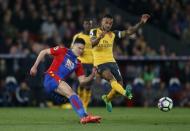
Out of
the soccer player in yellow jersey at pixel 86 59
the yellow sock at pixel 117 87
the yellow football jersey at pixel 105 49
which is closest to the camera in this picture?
the yellow sock at pixel 117 87

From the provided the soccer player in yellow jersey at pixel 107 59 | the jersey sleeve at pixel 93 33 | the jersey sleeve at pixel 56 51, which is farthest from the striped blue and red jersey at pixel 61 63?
the soccer player in yellow jersey at pixel 107 59

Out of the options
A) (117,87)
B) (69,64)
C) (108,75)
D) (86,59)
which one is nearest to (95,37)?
(108,75)

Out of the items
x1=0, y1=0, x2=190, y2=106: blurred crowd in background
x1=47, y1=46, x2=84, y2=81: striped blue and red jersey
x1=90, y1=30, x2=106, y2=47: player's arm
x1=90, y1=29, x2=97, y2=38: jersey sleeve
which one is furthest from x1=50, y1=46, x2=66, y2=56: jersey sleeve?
x1=0, y1=0, x2=190, y2=106: blurred crowd in background

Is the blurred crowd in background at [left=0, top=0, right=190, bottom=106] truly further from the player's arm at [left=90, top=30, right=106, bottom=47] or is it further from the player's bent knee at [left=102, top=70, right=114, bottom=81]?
the player's arm at [left=90, top=30, right=106, bottom=47]

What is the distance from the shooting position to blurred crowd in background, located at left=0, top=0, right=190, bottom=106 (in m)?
22.9

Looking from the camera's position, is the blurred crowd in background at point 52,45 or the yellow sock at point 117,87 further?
the blurred crowd in background at point 52,45

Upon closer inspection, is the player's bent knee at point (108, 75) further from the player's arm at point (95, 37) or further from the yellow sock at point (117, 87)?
the player's arm at point (95, 37)

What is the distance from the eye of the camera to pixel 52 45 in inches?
926

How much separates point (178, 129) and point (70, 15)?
42.7 ft

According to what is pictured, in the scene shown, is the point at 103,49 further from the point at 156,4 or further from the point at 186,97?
the point at 156,4

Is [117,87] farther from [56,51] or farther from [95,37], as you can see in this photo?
[56,51]

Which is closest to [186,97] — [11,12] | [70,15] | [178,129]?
[70,15]

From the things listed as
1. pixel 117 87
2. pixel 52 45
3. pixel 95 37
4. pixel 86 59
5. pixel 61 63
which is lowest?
pixel 117 87

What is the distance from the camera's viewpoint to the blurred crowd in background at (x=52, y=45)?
22938 mm
